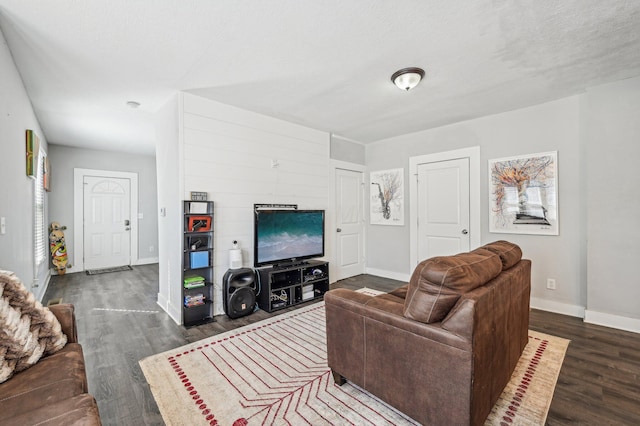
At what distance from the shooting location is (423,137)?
4.64 meters

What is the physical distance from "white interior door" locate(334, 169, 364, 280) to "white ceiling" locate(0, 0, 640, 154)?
5.39 ft

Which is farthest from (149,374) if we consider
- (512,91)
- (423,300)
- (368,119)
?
(512,91)

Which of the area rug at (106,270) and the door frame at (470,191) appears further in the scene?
the area rug at (106,270)

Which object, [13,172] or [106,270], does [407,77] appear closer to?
[13,172]

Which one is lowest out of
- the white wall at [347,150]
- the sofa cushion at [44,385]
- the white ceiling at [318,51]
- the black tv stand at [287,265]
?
the sofa cushion at [44,385]

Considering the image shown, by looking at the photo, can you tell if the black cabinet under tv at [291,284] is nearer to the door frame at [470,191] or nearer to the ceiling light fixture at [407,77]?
the door frame at [470,191]

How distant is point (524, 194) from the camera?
3625 millimetres

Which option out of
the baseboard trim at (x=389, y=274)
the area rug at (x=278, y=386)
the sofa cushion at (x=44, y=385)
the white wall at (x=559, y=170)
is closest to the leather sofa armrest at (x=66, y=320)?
the sofa cushion at (x=44, y=385)

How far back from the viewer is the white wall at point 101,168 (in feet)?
18.4

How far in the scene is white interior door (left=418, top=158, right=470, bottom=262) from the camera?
13.8 ft

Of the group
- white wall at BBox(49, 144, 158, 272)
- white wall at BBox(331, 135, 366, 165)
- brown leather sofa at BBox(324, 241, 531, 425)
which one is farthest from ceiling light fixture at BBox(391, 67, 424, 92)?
white wall at BBox(49, 144, 158, 272)

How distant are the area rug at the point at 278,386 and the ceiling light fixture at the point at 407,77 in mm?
2554

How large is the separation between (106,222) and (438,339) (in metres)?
6.96

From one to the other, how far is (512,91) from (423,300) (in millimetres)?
2905
